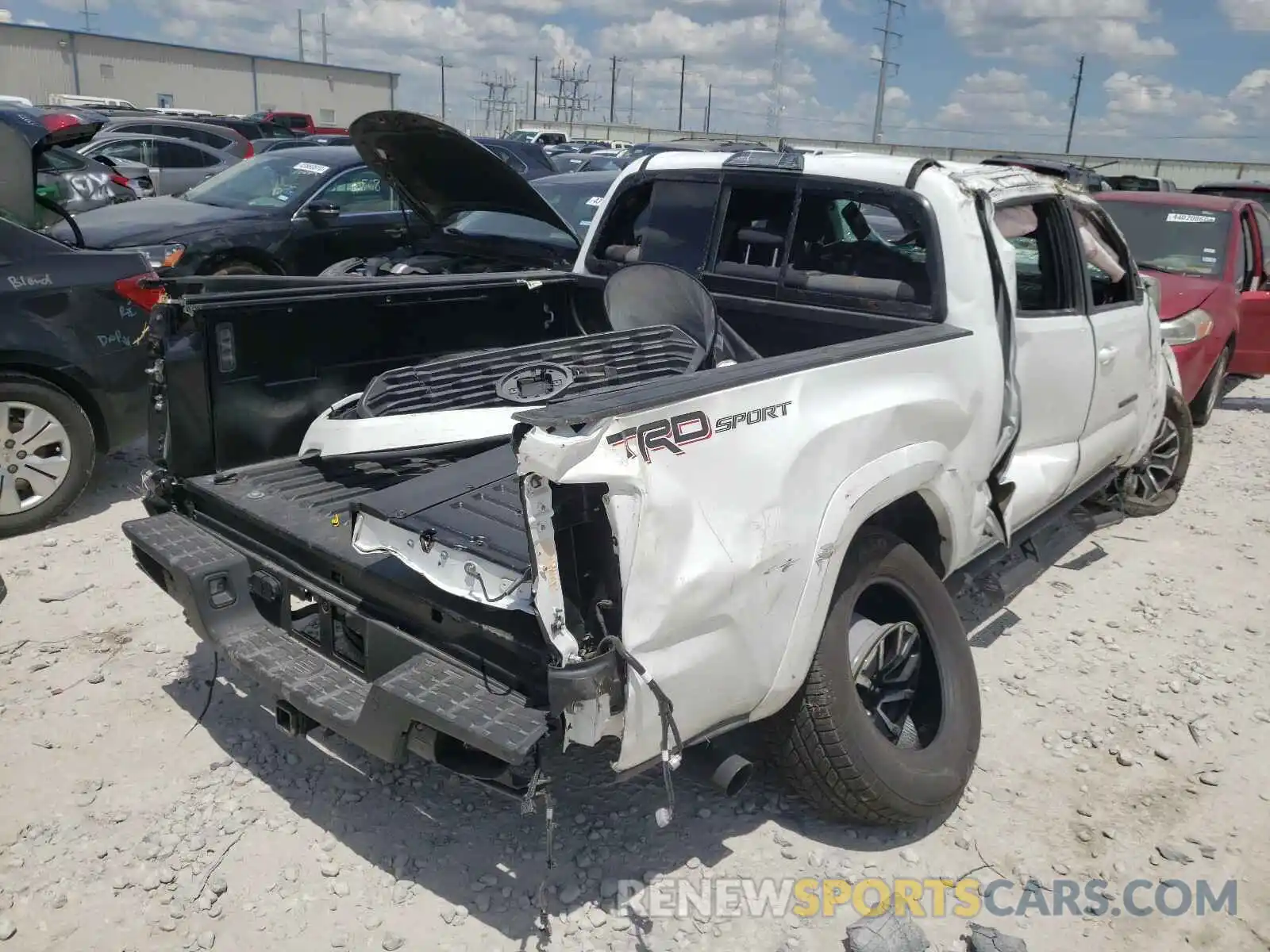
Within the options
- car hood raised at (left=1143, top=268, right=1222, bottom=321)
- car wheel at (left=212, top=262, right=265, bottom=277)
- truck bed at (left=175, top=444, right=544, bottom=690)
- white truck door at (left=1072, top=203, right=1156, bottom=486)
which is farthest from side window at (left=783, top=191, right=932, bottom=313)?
car wheel at (left=212, top=262, right=265, bottom=277)

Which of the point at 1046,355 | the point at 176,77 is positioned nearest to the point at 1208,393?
the point at 1046,355

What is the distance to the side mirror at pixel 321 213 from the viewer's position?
8.08 m

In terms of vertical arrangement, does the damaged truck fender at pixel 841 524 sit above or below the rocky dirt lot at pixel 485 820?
above

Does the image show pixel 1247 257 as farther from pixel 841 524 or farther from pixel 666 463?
pixel 666 463

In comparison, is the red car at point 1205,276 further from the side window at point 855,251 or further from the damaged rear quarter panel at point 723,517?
the damaged rear quarter panel at point 723,517

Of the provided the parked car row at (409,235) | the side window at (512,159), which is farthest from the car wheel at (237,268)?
the side window at (512,159)

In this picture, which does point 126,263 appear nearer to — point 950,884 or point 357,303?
point 357,303

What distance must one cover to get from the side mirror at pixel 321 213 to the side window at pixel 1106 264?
584 centimetres

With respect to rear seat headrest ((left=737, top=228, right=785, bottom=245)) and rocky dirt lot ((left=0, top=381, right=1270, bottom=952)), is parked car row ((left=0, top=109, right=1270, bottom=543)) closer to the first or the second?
rear seat headrest ((left=737, top=228, right=785, bottom=245))

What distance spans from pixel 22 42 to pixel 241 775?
194 ft

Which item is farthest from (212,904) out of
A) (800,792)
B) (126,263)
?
(126,263)

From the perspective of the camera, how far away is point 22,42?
163ft

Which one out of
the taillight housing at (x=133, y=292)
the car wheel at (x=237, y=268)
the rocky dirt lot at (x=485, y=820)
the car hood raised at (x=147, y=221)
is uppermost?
the car hood raised at (x=147, y=221)

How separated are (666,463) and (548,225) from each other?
5020 mm
